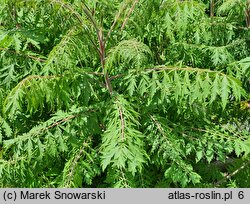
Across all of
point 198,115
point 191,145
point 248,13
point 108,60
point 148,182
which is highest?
point 248,13

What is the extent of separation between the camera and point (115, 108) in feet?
7.02

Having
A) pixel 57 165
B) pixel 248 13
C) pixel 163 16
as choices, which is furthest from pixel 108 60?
pixel 248 13

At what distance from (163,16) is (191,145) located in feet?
2.76

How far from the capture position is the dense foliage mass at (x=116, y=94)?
196 centimetres

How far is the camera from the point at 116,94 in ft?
7.32

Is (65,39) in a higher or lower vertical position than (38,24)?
lower

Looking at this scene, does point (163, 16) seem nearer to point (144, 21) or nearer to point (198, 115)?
point (144, 21)

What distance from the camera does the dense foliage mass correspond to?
1.96 meters

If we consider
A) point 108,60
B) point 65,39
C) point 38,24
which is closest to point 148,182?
point 108,60

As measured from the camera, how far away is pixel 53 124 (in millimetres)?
2182

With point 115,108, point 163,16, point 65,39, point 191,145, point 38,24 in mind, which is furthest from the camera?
point 38,24

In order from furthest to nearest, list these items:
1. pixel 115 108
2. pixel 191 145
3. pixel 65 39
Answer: pixel 191 145 → pixel 115 108 → pixel 65 39

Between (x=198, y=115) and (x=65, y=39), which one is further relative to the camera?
(x=198, y=115)

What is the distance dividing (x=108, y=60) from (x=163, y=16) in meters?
0.71
